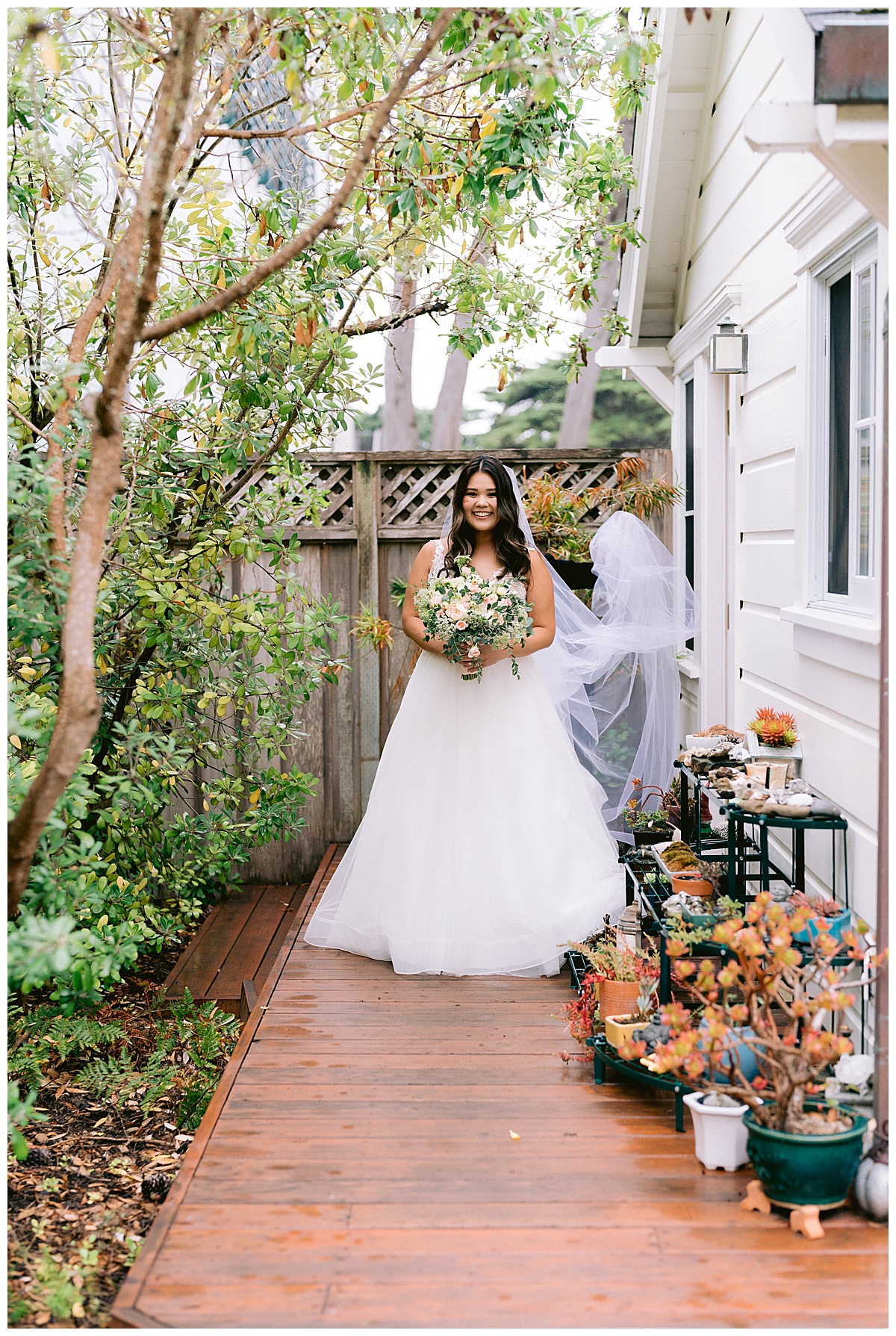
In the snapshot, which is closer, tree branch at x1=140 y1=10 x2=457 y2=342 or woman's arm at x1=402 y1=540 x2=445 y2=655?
tree branch at x1=140 y1=10 x2=457 y2=342

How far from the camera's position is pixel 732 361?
4.71 metres

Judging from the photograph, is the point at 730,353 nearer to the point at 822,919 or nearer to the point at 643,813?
the point at 643,813

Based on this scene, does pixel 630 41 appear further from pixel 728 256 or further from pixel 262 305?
pixel 728 256

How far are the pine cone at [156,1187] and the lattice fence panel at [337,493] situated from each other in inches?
148

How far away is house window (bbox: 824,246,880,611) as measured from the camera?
336 cm

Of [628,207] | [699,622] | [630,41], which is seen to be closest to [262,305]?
[630,41]

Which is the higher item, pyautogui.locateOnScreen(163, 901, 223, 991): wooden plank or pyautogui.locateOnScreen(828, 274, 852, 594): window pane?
pyautogui.locateOnScreen(828, 274, 852, 594): window pane

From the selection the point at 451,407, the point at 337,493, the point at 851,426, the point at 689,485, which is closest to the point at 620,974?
the point at 851,426

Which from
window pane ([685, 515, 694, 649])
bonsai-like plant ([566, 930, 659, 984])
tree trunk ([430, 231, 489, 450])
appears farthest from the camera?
tree trunk ([430, 231, 489, 450])

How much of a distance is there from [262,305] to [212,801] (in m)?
2.28

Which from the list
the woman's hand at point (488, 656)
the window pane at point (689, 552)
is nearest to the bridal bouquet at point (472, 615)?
the woman's hand at point (488, 656)

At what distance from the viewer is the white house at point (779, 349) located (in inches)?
106

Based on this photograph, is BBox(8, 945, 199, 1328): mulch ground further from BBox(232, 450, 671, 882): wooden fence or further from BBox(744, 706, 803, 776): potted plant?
BBox(744, 706, 803, 776): potted plant

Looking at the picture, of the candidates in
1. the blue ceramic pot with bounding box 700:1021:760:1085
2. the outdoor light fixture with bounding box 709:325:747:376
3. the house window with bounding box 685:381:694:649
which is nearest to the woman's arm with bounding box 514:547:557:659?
the outdoor light fixture with bounding box 709:325:747:376
